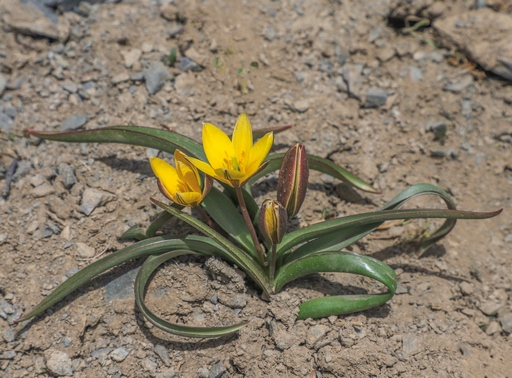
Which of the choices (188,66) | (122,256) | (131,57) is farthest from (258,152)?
(131,57)

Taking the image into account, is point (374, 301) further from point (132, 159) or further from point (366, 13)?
point (366, 13)

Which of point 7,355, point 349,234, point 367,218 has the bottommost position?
point 7,355

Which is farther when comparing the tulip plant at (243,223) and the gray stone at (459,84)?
the gray stone at (459,84)

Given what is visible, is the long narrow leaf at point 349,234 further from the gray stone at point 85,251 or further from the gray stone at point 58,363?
the gray stone at point 58,363

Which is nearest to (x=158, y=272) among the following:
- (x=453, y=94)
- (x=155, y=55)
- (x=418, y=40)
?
(x=155, y=55)

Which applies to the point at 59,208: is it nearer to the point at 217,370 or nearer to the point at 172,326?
the point at 172,326

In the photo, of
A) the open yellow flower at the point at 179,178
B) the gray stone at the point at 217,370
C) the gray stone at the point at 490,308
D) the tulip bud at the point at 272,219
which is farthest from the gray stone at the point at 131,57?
the gray stone at the point at 490,308

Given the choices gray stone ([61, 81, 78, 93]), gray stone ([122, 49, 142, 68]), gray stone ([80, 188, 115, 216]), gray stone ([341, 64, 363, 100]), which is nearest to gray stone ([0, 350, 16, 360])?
gray stone ([80, 188, 115, 216])
